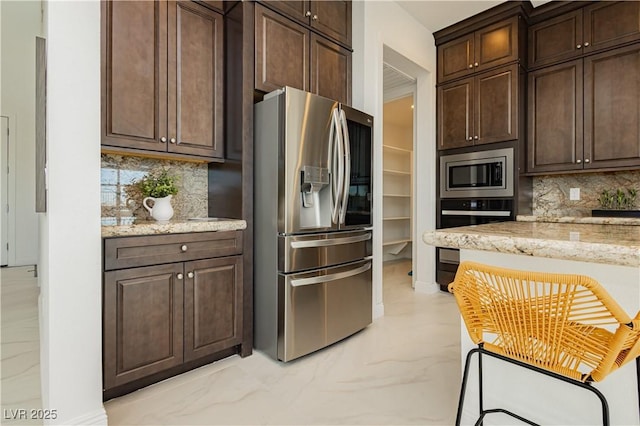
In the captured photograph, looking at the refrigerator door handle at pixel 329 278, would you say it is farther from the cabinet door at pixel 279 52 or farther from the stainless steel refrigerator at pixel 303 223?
the cabinet door at pixel 279 52

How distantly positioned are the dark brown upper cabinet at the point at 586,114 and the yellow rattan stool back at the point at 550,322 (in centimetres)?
285

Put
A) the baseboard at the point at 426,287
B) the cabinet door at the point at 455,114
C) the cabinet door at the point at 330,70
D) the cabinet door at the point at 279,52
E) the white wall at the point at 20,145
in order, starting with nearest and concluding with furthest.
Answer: the cabinet door at the point at 279,52 → the cabinet door at the point at 330,70 → the cabinet door at the point at 455,114 → the baseboard at the point at 426,287 → the white wall at the point at 20,145

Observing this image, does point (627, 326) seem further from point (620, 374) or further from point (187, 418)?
point (187, 418)

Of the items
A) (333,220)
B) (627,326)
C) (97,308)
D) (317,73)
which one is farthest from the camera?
(317,73)

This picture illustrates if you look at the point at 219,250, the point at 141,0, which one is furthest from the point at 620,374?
the point at 141,0

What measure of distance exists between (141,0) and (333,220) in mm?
1793

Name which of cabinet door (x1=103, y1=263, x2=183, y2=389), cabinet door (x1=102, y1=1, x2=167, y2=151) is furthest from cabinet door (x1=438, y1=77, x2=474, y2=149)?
cabinet door (x1=103, y1=263, x2=183, y2=389)

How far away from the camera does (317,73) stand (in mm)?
2748

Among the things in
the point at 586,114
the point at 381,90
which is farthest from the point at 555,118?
the point at 381,90

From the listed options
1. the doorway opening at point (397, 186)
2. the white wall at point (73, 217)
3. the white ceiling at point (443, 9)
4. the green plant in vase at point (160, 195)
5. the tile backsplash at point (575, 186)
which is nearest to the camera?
the white wall at point (73, 217)

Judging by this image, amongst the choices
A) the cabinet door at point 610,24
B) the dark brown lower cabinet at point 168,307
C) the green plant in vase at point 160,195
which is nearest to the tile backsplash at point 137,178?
the green plant in vase at point 160,195

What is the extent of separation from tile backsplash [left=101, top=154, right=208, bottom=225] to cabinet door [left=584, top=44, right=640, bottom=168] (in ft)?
11.4

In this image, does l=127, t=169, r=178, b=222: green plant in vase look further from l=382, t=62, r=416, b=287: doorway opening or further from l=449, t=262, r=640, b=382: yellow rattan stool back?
l=382, t=62, r=416, b=287: doorway opening

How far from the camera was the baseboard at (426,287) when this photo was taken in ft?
13.0
